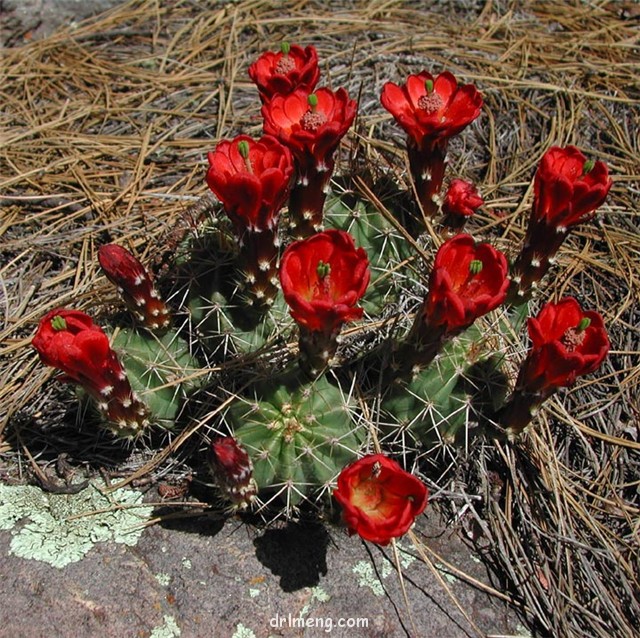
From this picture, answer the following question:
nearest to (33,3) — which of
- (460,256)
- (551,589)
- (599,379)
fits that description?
(460,256)

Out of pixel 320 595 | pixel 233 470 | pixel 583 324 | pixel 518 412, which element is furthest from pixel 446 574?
pixel 583 324

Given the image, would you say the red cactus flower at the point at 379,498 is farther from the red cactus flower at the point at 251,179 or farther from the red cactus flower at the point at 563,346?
the red cactus flower at the point at 251,179

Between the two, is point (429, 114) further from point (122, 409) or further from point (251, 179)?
point (122, 409)

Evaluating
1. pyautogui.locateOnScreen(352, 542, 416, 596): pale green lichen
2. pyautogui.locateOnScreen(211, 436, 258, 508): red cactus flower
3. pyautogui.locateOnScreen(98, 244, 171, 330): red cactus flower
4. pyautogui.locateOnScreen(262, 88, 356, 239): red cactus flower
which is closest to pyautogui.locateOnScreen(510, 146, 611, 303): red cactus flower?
pyautogui.locateOnScreen(262, 88, 356, 239): red cactus flower

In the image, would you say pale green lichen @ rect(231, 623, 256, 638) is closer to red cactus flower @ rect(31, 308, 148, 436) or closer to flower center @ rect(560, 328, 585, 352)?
red cactus flower @ rect(31, 308, 148, 436)

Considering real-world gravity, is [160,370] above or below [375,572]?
above
